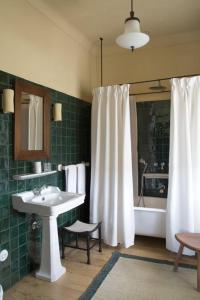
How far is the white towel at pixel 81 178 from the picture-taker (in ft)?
10.7

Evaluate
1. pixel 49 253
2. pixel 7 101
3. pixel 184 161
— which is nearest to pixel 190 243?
pixel 184 161

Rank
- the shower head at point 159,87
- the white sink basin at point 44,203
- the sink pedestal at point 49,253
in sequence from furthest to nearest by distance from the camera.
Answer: the shower head at point 159,87
the sink pedestal at point 49,253
the white sink basin at point 44,203

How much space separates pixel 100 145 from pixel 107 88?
0.76m

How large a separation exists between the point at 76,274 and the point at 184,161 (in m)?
1.74

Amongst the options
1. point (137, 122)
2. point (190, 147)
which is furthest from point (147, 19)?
point (190, 147)

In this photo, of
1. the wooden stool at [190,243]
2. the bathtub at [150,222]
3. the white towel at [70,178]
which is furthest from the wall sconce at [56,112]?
the wooden stool at [190,243]

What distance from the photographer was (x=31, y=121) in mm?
2568

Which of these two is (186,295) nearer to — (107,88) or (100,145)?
(100,145)

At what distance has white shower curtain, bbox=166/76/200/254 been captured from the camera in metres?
2.88

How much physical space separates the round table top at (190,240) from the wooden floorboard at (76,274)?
41cm

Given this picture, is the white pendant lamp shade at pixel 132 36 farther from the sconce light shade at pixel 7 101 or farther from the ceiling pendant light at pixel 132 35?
the sconce light shade at pixel 7 101

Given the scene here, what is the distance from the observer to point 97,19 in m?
3.02

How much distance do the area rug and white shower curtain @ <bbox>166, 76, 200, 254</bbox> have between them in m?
0.39

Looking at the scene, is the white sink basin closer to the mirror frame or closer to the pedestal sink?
the pedestal sink
